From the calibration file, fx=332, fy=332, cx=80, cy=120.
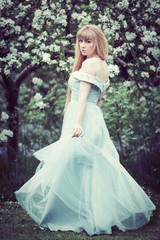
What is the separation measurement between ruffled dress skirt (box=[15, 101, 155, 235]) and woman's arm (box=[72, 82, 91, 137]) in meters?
0.18

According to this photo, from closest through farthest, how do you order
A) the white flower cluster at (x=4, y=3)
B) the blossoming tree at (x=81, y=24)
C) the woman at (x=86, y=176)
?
1. the woman at (x=86, y=176)
2. the white flower cluster at (x=4, y=3)
3. the blossoming tree at (x=81, y=24)

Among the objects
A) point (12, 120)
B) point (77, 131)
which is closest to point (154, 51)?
point (77, 131)

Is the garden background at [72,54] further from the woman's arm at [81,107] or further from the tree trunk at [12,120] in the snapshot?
the woman's arm at [81,107]

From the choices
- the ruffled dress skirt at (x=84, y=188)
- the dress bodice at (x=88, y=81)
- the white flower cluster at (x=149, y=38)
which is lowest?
the ruffled dress skirt at (x=84, y=188)

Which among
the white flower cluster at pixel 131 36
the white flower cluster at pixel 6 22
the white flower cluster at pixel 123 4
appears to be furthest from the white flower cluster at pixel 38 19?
the white flower cluster at pixel 131 36

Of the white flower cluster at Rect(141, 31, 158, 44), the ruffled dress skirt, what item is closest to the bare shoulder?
the ruffled dress skirt

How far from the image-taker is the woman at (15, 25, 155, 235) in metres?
2.90

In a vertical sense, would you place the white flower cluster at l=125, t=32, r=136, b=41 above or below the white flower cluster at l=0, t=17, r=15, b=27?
below

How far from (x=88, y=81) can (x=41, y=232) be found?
142 centimetres

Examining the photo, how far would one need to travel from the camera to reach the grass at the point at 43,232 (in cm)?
284

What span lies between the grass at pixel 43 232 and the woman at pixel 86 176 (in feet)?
0.21

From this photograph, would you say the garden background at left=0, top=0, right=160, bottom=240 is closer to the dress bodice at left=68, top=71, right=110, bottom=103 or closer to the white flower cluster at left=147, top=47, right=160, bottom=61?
the white flower cluster at left=147, top=47, right=160, bottom=61

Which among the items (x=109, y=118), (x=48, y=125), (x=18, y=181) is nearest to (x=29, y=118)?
(x=48, y=125)

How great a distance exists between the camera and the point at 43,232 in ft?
9.77
